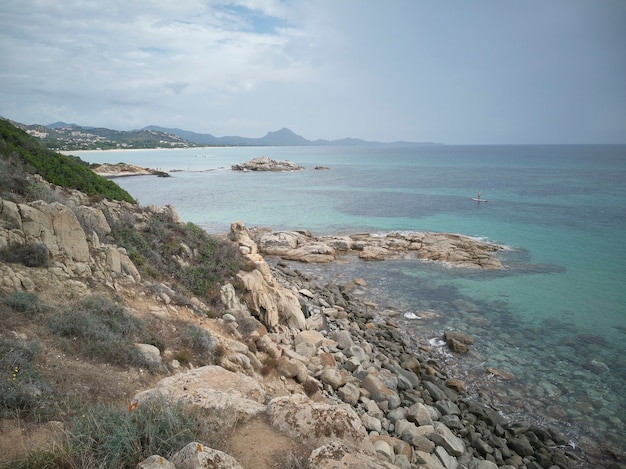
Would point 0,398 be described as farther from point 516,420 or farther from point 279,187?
point 279,187

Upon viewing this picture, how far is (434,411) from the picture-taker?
11070mm

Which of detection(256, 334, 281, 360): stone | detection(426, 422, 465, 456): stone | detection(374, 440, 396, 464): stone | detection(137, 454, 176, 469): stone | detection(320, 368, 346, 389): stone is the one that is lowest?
detection(426, 422, 465, 456): stone

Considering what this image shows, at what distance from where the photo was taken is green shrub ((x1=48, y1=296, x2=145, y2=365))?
23.5ft

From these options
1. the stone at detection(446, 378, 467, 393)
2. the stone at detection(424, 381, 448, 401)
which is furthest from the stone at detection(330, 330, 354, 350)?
the stone at detection(446, 378, 467, 393)

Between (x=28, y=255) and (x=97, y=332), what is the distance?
118 inches

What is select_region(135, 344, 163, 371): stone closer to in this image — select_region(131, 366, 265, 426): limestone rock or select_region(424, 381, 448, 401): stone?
select_region(131, 366, 265, 426): limestone rock

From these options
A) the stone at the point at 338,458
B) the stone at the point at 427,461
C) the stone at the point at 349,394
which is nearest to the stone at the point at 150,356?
the stone at the point at 338,458

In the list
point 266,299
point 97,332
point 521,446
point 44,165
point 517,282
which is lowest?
point 521,446

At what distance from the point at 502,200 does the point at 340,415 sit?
51.4m

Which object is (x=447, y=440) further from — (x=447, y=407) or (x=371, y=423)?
(x=371, y=423)

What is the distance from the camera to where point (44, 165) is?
49.9 feet

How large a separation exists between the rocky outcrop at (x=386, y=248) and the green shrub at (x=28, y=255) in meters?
20.0

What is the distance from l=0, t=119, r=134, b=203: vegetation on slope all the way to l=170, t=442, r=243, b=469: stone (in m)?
12.6

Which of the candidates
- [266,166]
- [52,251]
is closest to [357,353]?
[52,251]
